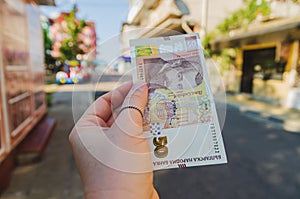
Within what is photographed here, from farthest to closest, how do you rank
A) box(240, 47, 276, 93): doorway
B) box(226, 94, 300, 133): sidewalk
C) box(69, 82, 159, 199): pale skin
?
1. box(240, 47, 276, 93): doorway
2. box(226, 94, 300, 133): sidewalk
3. box(69, 82, 159, 199): pale skin

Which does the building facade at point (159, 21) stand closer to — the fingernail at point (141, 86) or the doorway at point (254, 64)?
the fingernail at point (141, 86)

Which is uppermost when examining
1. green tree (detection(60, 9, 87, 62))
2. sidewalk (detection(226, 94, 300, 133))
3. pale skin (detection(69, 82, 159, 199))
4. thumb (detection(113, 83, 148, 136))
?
green tree (detection(60, 9, 87, 62))

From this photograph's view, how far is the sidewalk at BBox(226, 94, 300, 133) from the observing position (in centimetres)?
481

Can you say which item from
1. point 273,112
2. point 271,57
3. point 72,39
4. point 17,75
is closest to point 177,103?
point 72,39

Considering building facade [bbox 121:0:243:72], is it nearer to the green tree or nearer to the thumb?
the thumb

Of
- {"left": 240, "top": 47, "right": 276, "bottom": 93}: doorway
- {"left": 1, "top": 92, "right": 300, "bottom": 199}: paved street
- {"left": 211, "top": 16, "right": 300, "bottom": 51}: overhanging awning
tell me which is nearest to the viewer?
{"left": 1, "top": 92, "right": 300, "bottom": 199}: paved street

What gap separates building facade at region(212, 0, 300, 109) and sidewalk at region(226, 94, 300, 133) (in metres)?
0.33

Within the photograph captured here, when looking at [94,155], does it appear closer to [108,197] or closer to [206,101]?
[108,197]

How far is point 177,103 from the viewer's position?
799 millimetres

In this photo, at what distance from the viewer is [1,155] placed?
2.34 metres

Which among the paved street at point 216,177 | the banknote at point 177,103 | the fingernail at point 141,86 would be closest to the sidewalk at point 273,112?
the paved street at point 216,177

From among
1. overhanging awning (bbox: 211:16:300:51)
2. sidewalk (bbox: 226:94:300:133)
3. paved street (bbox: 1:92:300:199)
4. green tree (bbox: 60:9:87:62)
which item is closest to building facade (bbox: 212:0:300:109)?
overhanging awning (bbox: 211:16:300:51)

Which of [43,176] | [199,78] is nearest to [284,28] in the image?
[199,78]

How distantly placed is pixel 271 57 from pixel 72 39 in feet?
24.5
